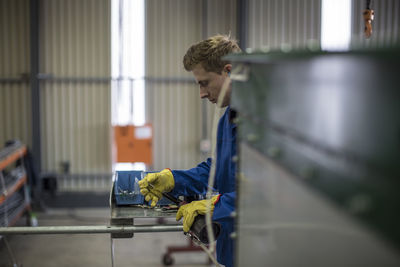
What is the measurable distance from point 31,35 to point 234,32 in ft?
9.50

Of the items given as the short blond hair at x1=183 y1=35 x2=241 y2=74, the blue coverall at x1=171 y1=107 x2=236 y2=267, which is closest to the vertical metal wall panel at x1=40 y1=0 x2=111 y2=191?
the blue coverall at x1=171 y1=107 x2=236 y2=267

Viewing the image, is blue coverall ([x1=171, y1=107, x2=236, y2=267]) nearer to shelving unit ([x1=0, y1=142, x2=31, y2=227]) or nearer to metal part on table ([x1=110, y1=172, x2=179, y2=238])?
metal part on table ([x1=110, y1=172, x2=179, y2=238])

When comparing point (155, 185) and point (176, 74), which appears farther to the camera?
point (176, 74)

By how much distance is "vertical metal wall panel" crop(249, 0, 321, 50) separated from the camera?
669cm

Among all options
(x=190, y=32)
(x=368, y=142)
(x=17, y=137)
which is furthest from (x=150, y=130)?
(x=368, y=142)

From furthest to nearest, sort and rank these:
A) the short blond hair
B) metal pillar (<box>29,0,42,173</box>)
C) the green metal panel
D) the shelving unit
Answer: metal pillar (<box>29,0,42,173</box>) → the shelving unit → the short blond hair → the green metal panel

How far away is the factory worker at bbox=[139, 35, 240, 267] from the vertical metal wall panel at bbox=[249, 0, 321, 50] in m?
4.43

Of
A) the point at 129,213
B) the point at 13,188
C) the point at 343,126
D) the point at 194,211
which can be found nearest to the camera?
the point at 343,126

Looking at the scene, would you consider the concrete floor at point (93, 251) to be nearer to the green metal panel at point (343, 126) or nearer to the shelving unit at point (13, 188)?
the shelving unit at point (13, 188)

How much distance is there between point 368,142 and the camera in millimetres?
725

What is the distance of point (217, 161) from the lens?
237 cm

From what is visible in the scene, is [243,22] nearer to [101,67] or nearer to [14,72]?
[101,67]

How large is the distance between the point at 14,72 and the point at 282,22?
3.96 meters

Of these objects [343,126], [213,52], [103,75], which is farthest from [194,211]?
[103,75]
